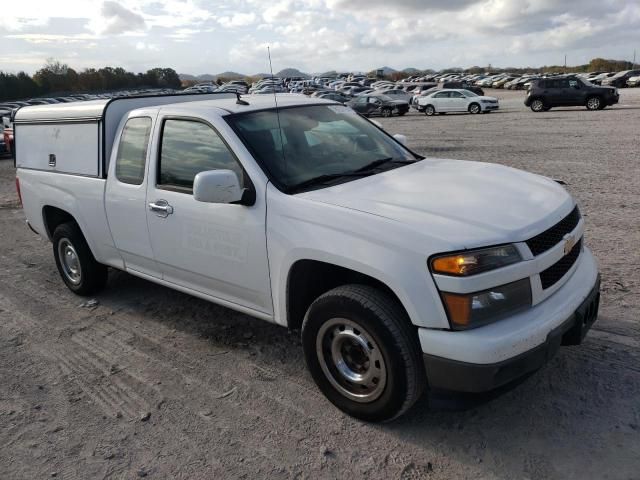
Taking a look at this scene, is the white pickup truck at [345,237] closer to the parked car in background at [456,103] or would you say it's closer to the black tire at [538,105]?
the black tire at [538,105]

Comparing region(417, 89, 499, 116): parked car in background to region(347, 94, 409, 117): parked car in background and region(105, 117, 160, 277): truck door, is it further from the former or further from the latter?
region(105, 117, 160, 277): truck door

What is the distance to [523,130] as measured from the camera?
18688 mm

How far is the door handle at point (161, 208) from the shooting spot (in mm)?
3953

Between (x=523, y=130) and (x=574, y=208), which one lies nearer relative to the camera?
(x=574, y=208)

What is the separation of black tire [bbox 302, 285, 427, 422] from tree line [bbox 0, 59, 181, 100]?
77.4 metres

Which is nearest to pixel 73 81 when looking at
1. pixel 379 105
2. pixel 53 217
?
pixel 379 105

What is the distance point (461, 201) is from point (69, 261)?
13.5 ft

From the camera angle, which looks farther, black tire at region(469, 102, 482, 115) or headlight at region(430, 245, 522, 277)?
black tire at region(469, 102, 482, 115)

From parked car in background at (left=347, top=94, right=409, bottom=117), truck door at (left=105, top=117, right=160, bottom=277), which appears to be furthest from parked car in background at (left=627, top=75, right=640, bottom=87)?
truck door at (left=105, top=117, right=160, bottom=277)

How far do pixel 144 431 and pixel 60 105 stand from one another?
364cm

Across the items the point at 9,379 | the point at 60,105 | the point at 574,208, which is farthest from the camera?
the point at 60,105

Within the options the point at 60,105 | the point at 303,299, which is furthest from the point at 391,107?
the point at 303,299

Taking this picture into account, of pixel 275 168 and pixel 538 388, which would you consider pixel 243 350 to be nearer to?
pixel 275 168

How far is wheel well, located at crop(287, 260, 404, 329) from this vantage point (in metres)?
3.23
